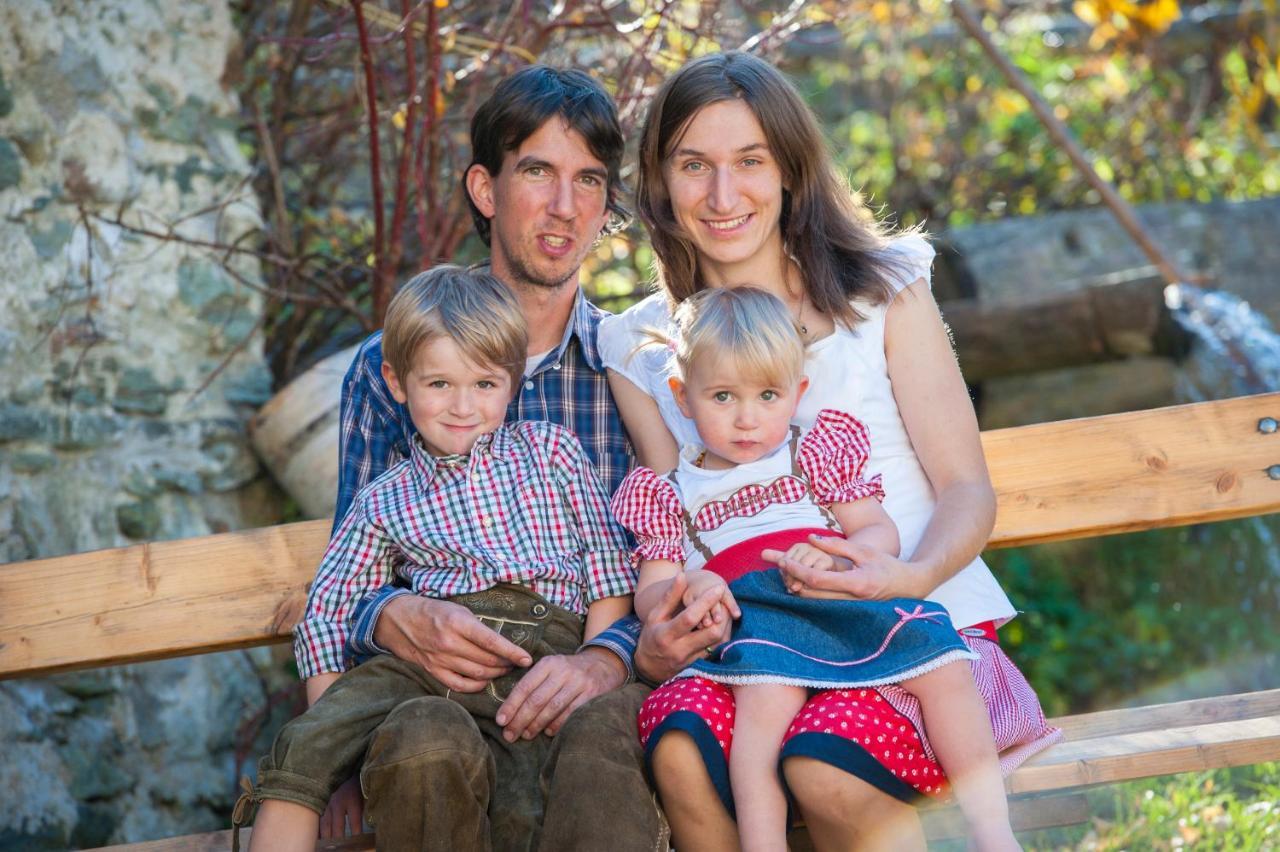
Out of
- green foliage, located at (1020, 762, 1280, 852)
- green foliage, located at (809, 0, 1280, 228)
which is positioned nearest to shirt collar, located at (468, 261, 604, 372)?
green foliage, located at (1020, 762, 1280, 852)

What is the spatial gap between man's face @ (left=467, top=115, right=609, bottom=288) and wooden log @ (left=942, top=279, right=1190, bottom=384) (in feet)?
9.28

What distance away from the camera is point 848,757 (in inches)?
85.2

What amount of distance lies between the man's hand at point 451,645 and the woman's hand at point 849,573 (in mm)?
536

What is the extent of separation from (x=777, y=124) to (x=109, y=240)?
2.08 meters

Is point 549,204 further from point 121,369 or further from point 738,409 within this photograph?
point 121,369

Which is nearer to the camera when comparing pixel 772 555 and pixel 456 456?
pixel 772 555

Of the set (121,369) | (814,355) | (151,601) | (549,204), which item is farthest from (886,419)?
(121,369)

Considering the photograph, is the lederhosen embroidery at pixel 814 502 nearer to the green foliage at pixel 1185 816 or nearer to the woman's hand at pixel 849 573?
the woman's hand at pixel 849 573

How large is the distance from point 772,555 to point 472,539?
63 cm

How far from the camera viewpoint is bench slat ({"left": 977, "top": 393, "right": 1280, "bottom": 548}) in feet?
9.90

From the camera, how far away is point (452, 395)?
2.64 meters

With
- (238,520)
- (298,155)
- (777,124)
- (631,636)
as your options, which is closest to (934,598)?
(631,636)

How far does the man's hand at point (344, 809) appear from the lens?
8.36ft

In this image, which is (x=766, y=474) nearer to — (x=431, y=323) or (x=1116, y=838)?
(x=431, y=323)
